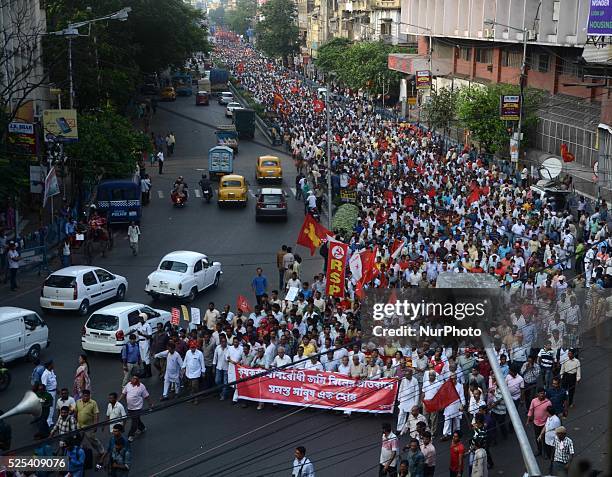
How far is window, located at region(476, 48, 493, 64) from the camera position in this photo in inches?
2135

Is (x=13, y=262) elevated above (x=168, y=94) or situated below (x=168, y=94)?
above

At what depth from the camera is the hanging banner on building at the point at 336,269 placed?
20.3 meters

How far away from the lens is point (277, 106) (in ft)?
203

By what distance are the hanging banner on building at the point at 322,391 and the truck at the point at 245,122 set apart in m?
42.3

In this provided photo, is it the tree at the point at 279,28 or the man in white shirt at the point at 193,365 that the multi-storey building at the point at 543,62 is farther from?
the tree at the point at 279,28

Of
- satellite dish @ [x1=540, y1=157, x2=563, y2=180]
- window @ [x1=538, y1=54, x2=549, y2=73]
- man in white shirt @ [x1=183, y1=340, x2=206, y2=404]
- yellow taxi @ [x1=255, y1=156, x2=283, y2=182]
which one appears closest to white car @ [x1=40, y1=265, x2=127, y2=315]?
man in white shirt @ [x1=183, y1=340, x2=206, y2=404]

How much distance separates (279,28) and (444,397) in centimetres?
10226

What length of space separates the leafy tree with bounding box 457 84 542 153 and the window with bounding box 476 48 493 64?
430 inches

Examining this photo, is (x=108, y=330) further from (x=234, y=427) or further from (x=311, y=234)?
(x=311, y=234)

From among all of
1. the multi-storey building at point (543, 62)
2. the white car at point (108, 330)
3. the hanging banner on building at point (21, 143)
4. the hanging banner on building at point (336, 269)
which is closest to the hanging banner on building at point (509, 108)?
the multi-storey building at point (543, 62)

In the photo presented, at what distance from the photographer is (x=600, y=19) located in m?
30.4

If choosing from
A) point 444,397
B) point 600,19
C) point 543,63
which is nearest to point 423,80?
point 543,63

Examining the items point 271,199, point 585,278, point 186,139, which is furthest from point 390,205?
point 186,139

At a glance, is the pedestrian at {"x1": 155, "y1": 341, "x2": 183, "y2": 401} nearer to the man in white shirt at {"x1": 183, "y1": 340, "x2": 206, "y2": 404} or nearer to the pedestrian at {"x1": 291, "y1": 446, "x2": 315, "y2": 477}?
the man in white shirt at {"x1": 183, "y1": 340, "x2": 206, "y2": 404}
